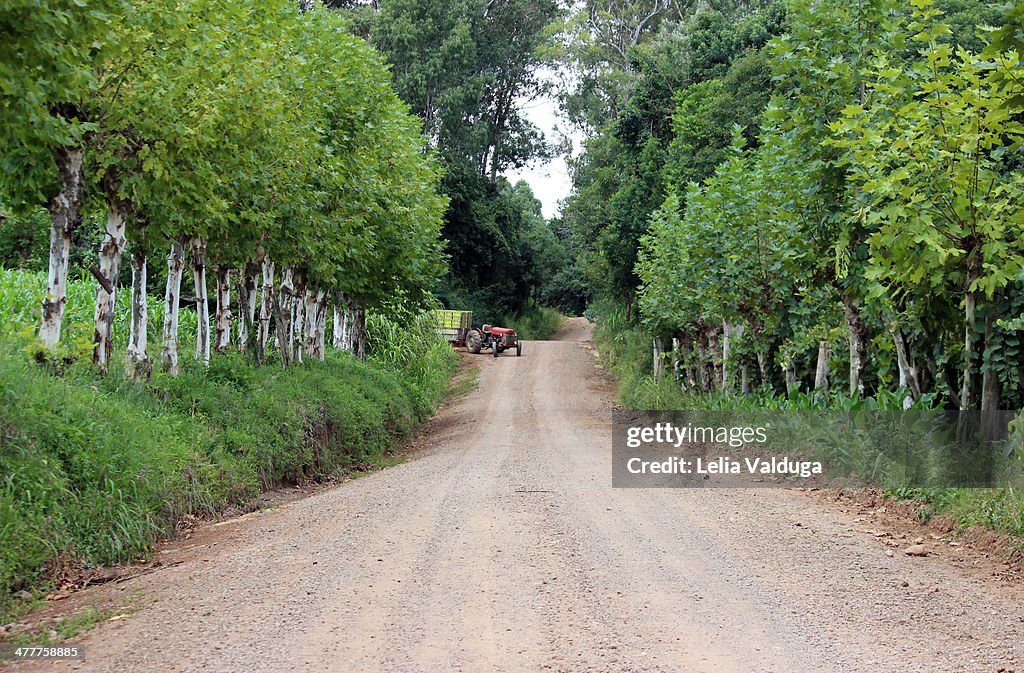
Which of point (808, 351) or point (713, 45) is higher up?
point (713, 45)

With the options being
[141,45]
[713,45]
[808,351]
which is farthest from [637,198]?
[141,45]

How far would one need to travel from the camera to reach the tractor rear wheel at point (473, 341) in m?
45.4

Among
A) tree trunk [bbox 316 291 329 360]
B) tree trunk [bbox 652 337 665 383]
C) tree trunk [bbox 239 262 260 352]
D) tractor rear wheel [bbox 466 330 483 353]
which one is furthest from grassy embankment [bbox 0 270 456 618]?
tractor rear wheel [bbox 466 330 483 353]

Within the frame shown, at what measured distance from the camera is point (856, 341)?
13.4 metres

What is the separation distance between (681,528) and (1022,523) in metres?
3.14

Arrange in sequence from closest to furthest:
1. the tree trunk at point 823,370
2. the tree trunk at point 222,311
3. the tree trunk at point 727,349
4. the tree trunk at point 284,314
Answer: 1. the tree trunk at point 823,370
2. the tree trunk at point 222,311
3. the tree trunk at point 284,314
4. the tree trunk at point 727,349

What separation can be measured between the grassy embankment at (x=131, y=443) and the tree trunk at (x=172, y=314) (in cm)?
33

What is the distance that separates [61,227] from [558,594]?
7555mm

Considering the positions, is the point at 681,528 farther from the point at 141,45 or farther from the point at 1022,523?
the point at 141,45

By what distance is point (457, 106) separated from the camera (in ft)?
157

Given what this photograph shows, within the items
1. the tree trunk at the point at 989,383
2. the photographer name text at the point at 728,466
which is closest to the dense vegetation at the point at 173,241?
the photographer name text at the point at 728,466

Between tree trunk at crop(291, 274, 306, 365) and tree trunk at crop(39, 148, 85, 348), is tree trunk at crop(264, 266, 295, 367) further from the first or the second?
tree trunk at crop(39, 148, 85, 348)

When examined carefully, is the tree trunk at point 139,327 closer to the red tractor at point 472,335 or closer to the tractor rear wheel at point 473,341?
the red tractor at point 472,335

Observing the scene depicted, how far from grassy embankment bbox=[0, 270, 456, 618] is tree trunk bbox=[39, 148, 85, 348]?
415 millimetres
